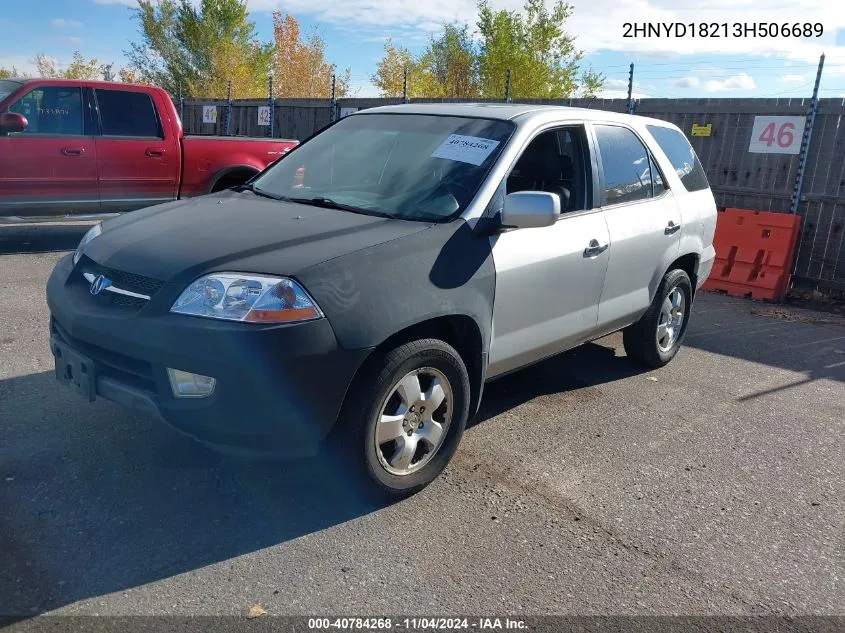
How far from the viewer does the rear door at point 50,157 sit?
27.7 ft

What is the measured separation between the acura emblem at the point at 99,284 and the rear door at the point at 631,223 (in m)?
2.82

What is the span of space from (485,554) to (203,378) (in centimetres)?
137

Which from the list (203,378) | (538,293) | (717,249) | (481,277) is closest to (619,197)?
(538,293)

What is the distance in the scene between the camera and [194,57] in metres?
39.1

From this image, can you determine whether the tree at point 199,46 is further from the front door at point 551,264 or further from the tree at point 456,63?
the front door at point 551,264

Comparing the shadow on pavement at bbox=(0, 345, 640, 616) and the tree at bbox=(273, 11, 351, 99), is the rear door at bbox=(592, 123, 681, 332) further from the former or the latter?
the tree at bbox=(273, 11, 351, 99)

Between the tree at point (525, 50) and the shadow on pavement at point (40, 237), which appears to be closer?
the shadow on pavement at point (40, 237)

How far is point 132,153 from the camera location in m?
9.17

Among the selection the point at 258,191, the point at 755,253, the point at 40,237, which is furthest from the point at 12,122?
the point at 755,253

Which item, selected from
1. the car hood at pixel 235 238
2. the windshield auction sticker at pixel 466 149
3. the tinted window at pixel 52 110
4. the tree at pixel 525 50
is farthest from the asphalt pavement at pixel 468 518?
the tree at pixel 525 50

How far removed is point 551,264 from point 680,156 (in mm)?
2335

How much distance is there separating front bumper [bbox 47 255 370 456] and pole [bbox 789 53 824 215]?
26.1 feet

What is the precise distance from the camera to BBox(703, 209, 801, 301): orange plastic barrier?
895cm

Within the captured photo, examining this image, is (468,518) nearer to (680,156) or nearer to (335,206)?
(335,206)
